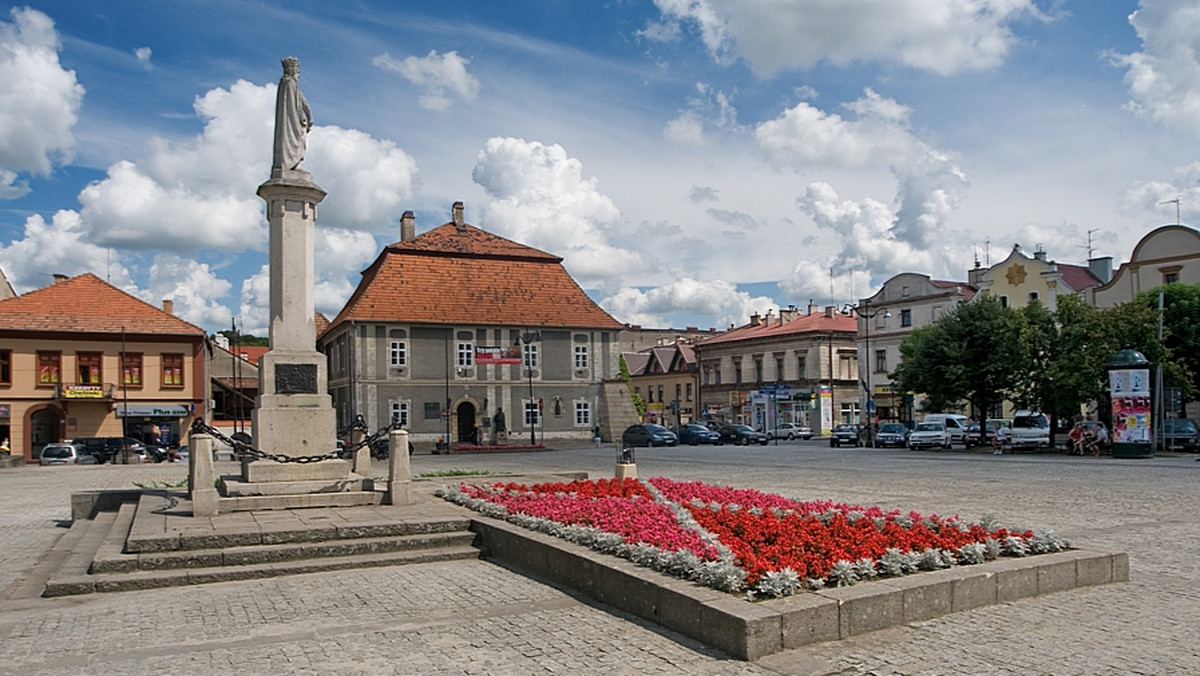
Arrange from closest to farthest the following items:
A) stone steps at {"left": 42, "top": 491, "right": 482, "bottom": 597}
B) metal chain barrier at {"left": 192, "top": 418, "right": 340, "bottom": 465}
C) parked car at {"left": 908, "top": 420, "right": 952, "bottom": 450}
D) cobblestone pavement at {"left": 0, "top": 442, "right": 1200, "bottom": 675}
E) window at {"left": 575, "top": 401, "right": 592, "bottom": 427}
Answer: cobblestone pavement at {"left": 0, "top": 442, "right": 1200, "bottom": 675} → stone steps at {"left": 42, "top": 491, "right": 482, "bottom": 597} → metal chain barrier at {"left": 192, "top": 418, "right": 340, "bottom": 465} → parked car at {"left": 908, "top": 420, "right": 952, "bottom": 450} → window at {"left": 575, "top": 401, "right": 592, "bottom": 427}

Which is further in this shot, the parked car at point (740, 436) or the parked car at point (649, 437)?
the parked car at point (740, 436)

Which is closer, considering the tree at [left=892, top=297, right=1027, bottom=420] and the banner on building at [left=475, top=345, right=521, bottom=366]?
the tree at [left=892, top=297, right=1027, bottom=420]

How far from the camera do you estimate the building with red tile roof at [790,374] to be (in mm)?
72500

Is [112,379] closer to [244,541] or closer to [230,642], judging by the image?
[244,541]

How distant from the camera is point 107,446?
Answer: 42969mm

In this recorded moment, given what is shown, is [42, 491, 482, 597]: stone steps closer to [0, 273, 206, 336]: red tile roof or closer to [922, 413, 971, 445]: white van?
[0, 273, 206, 336]: red tile roof

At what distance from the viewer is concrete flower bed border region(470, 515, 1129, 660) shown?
266 inches

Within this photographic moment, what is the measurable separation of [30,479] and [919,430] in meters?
36.5

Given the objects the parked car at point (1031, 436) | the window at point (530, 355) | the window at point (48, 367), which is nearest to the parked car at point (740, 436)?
the window at point (530, 355)

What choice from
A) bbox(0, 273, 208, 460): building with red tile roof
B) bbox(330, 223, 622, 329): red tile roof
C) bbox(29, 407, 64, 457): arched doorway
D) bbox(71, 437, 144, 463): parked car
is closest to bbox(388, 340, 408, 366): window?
bbox(330, 223, 622, 329): red tile roof

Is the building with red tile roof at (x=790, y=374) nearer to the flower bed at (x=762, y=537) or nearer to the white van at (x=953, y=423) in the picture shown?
the white van at (x=953, y=423)

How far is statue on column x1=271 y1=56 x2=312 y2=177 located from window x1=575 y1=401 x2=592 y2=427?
45.2 meters

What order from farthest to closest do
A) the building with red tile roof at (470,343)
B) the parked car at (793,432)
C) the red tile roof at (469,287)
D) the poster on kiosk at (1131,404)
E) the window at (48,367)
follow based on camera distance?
the parked car at (793,432)
the red tile roof at (469,287)
the building with red tile roof at (470,343)
the window at (48,367)
the poster on kiosk at (1131,404)

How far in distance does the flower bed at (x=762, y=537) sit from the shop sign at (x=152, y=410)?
4246cm
